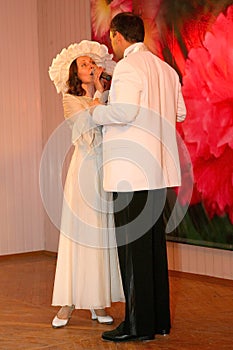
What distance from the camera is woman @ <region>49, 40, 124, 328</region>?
393 centimetres

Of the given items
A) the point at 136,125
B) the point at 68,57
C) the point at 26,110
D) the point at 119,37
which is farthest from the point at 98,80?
the point at 26,110

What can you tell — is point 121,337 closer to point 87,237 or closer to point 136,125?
point 87,237

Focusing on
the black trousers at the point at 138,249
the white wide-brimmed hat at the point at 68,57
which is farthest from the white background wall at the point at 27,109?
the black trousers at the point at 138,249

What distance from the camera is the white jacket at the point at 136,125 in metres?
3.48

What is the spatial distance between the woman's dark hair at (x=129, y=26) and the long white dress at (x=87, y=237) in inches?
20.4

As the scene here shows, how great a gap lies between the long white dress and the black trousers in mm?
328

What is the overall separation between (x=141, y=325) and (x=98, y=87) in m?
1.26

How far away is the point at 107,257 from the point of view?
13.0ft

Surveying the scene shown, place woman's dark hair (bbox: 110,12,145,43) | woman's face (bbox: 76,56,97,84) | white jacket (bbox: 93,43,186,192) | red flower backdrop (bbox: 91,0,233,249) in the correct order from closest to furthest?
white jacket (bbox: 93,43,186,192) < woman's dark hair (bbox: 110,12,145,43) < woman's face (bbox: 76,56,97,84) < red flower backdrop (bbox: 91,0,233,249)

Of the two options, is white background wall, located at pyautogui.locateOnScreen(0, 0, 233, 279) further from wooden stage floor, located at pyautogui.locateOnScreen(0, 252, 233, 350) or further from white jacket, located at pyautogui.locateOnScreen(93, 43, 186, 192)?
white jacket, located at pyautogui.locateOnScreen(93, 43, 186, 192)

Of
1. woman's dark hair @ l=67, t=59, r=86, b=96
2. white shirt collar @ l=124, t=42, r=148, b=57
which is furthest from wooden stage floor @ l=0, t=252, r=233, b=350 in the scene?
white shirt collar @ l=124, t=42, r=148, b=57

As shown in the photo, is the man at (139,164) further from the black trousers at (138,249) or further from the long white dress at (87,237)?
the long white dress at (87,237)

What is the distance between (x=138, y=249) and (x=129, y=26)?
Answer: 1036mm

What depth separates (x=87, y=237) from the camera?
3.94 metres
